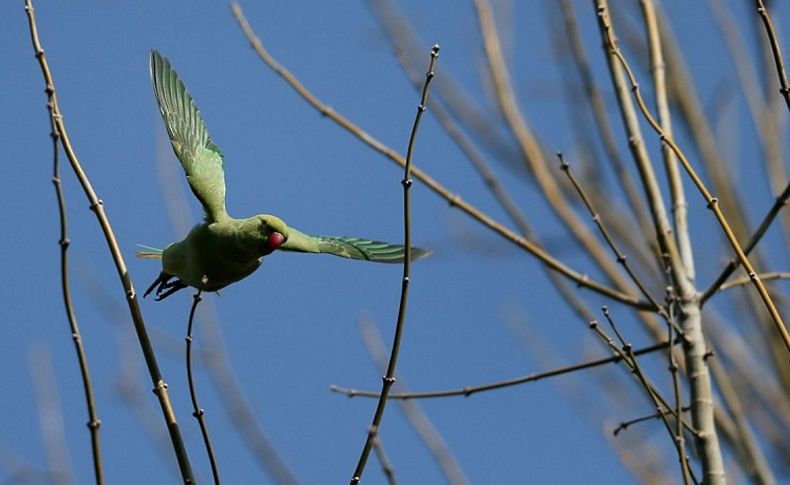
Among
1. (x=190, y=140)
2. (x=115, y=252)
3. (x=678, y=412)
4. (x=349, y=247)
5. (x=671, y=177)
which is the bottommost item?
(x=678, y=412)

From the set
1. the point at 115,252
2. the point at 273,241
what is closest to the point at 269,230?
the point at 273,241

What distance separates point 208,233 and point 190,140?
0.41 metres

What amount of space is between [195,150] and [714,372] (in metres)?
1.77

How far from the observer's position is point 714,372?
2.84 m

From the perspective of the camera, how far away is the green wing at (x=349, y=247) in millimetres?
3200

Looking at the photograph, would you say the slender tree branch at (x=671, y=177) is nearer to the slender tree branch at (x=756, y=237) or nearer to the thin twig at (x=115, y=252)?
the slender tree branch at (x=756, y=237)

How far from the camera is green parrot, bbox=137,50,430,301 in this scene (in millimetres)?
2994

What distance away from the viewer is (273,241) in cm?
300

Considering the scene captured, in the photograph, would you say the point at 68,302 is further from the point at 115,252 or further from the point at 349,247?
the point at 349,247

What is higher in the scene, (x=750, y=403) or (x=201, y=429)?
(x=750, y=403)

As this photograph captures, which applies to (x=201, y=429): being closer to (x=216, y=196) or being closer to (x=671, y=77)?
(x=216, y=196)

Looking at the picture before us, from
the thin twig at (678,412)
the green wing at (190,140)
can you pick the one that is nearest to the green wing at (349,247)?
the green wing at (190,140)

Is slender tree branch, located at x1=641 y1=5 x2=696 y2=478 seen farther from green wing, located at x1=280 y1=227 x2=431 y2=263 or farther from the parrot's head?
the parrot's head

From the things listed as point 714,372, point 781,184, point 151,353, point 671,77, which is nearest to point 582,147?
point 671,77
